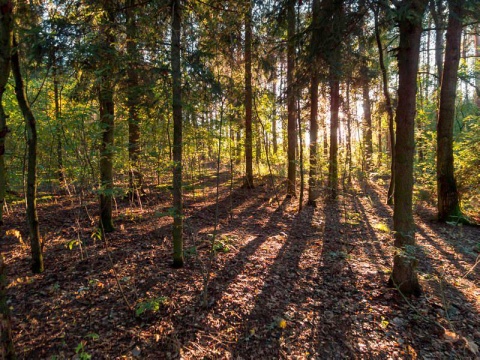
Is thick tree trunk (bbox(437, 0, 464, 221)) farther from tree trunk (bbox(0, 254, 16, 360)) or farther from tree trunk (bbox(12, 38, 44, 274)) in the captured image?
tree trunk (bbox(12, 38, 44, 274))

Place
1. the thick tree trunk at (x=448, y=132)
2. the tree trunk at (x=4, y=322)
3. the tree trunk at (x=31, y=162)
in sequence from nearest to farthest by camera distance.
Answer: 1. the tree trunk at (x=4, y=322)
2. the tree trunk at (x=31, y=162)
3. the thick tree trunk at (x=448, y=132)

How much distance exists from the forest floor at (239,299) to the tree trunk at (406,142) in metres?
0.31

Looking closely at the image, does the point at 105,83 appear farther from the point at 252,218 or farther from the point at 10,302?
the point at 252,218

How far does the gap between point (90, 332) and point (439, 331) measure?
4.48 metres

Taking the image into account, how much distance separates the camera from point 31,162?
396cm

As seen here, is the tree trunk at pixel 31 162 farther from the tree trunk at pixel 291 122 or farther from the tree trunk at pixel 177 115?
the tree trunk at pixel 291 122

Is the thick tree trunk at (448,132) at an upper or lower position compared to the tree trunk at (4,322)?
upper

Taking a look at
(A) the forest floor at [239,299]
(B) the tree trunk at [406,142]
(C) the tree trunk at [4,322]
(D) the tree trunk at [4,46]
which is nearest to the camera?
(D) the tree trunk at [4,46]

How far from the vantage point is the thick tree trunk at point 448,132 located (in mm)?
7176

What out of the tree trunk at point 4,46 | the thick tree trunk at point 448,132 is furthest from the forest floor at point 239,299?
the tree trunk at point 4,46

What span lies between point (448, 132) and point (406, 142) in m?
5.45

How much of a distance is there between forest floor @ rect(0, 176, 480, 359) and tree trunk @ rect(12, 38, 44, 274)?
381mm

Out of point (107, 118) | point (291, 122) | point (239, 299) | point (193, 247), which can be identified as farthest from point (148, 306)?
point (291, 122)

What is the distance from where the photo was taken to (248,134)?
454 inches
